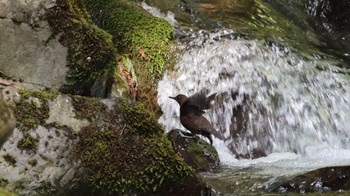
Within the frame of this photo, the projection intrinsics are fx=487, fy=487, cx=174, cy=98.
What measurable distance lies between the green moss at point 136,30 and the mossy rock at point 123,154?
2.90 metres

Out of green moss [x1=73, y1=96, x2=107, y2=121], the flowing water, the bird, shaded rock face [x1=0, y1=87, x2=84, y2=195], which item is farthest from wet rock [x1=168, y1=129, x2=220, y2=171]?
shaded rock face [x1=0, y1=87, x2=84, y2=195]

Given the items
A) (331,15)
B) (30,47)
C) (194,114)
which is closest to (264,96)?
(194,114)

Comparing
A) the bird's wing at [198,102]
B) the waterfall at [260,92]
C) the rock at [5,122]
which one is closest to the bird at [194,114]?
the bird's wing at [198,102]

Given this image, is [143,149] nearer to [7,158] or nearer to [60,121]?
[60,121]

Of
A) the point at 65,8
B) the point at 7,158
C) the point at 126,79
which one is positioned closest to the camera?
the point at 7,158

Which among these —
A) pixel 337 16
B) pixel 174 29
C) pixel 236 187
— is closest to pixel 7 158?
pixel 236 187

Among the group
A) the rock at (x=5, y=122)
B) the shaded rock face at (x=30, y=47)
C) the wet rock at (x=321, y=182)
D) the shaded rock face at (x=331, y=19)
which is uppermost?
the shaded rock face at (x=331, y=19)

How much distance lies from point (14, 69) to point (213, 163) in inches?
87.0

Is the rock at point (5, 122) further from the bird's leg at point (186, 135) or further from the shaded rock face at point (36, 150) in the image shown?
the bird's leg at point (186, 135)

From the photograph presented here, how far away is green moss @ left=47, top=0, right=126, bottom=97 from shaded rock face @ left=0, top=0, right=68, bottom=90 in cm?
6

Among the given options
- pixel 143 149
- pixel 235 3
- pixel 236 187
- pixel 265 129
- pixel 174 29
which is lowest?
pixel 236 187

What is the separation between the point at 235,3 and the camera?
30.0 feet

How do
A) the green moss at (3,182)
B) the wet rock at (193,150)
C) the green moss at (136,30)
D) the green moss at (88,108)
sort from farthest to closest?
the green moss at (136,30) < the wet rock at (193,150) < the green moss at (88,108) < the green moss at (3,182)

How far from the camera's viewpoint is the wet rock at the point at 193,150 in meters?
4.69
